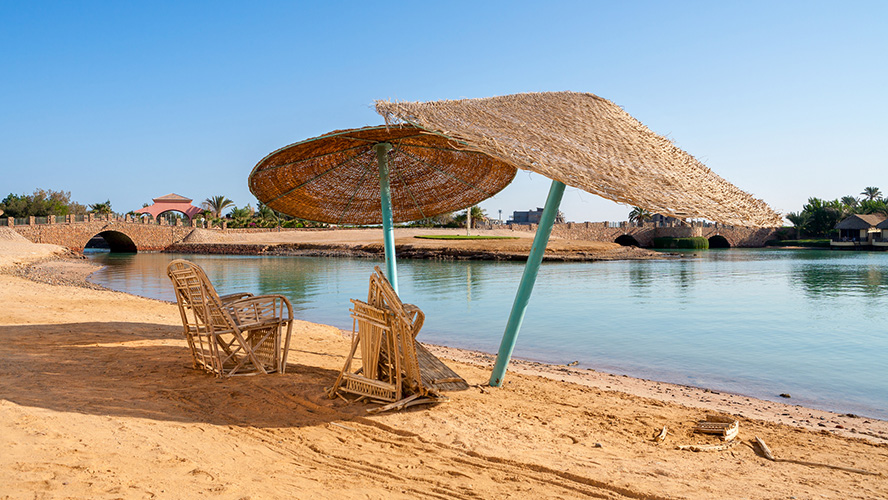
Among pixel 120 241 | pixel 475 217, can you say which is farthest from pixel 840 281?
pixel 120 241

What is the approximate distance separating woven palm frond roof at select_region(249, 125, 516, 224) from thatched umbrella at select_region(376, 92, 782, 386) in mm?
1239

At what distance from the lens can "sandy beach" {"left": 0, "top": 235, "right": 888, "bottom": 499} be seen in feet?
9.86

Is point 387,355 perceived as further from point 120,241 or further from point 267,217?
point 267,217

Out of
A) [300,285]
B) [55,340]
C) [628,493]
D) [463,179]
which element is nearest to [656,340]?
[463,179]

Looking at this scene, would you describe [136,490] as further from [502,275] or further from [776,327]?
[502,275]

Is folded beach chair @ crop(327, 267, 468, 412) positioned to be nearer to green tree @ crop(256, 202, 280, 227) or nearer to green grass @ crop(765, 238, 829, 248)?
green tree @ crop(256, 202, 280, 227)

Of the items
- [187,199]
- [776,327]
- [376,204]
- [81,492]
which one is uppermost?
[187,199]

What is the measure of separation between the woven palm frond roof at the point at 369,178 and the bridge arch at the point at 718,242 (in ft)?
215

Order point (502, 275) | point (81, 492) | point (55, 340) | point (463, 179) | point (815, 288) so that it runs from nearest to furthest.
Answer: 1. point (81, 492)
2. point (55, 340)
3. point (463, 179)
4. point (815, 288)
5. point (502, 275)

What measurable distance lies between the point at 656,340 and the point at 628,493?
8104 mm

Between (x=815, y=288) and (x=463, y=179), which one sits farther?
(x=815, y=288)

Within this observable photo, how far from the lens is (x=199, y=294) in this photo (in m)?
5.53

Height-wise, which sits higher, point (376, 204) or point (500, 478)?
point (376, 204)

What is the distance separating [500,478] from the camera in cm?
328
